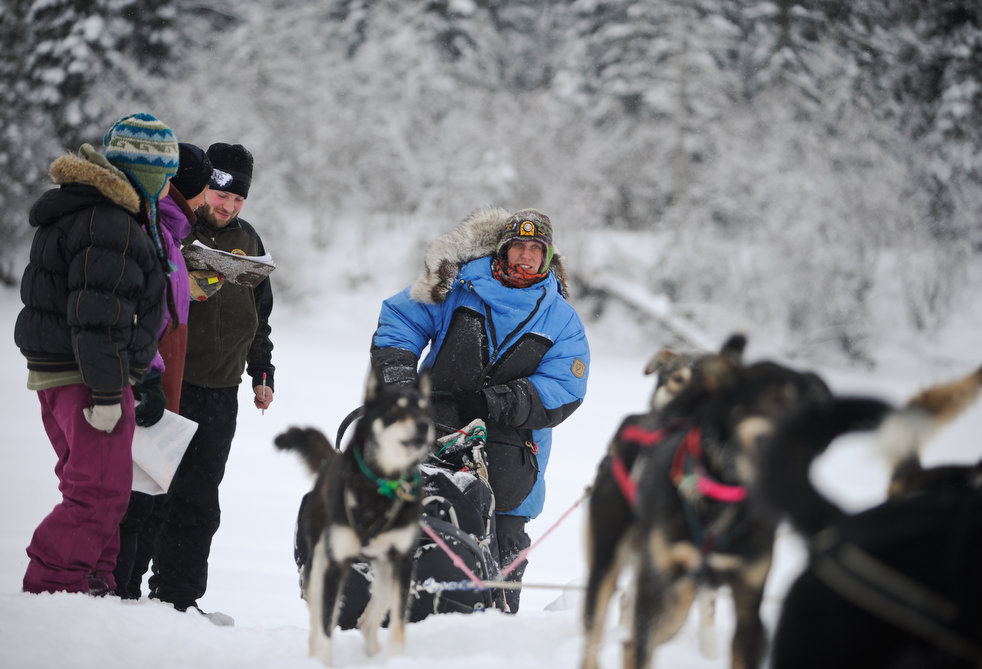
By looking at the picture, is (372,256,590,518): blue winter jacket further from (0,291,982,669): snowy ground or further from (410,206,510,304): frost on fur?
(0,291,982,669): snowy ground

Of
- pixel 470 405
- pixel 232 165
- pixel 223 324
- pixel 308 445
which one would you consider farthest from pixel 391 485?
pixel 232 165

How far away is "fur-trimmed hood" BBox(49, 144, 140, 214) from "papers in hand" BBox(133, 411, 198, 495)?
936mm

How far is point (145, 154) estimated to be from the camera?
117 inches

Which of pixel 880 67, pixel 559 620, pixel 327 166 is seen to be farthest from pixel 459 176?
pixel 559 620

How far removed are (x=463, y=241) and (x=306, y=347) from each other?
12087mm

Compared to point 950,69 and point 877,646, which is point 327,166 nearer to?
point 950,69

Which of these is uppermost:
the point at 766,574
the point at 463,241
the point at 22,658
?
the point at 463,241

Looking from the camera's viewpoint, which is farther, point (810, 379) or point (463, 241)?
point (463, 241)

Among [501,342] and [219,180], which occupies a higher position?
[219,180]

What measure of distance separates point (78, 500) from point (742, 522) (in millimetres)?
2472

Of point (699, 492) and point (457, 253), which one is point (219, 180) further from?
point (699, 492)

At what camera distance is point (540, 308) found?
375cm

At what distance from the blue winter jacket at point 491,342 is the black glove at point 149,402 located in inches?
38.7

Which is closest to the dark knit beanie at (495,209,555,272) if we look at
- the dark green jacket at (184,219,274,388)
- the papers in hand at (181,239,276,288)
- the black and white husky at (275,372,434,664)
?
the papers in hand at (181,239,276,288)
